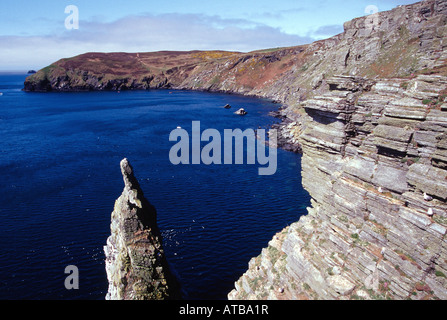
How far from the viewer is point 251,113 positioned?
13125cm

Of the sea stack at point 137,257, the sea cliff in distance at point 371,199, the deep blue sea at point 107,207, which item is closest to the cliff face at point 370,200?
the sea cliff in distance at point 371,199

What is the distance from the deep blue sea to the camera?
34438mm

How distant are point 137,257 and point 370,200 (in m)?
18.3

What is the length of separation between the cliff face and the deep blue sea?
14526 millimetres

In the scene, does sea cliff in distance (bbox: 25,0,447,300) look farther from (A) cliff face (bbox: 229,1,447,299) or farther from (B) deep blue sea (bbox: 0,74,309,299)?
(B) deep blue sea (bbox: 0,74,309,299)

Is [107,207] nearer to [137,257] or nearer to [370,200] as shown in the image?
[137,257]

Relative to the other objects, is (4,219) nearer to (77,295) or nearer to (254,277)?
(77,295)

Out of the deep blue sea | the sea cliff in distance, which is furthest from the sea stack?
the deep blue sea

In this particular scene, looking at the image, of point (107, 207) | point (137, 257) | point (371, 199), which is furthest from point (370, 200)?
point (107, 207)

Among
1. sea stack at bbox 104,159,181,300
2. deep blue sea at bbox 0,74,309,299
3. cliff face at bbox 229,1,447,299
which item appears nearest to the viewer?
cliff face at bbox 229,1,447,299

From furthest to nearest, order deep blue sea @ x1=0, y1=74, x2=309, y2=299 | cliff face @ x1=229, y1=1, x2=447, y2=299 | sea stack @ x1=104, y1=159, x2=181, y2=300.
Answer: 1. deep blue sea @ x1=0, y1=74, x2=309, y2=299
2. sea stack @ x1=104, y1=159, x2=181, y2=300
3. cliff face @ x1=229, y1=1, x2=447, y2=299

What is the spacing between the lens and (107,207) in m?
→ 48.1

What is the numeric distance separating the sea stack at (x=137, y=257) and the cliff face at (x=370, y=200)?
7.59m

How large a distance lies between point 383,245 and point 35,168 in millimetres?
68963
